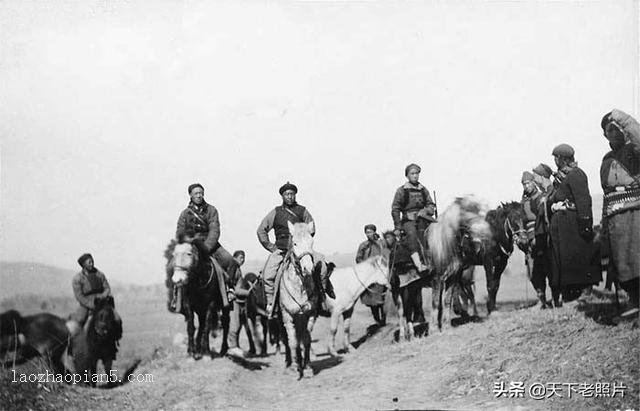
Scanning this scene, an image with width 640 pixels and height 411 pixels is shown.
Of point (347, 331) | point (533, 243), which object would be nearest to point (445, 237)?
point (533, 243)

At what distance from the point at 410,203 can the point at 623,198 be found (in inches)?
192

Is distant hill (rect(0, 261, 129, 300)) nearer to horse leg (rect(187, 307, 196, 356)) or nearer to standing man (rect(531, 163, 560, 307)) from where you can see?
horse leg (rect(187, 307, 196, 356))

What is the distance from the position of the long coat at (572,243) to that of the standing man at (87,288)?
822 cm

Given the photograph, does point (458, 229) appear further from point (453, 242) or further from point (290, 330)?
point (290, 330)

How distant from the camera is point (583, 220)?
9.31 meters

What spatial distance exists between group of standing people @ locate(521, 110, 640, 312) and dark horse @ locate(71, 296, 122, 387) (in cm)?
803

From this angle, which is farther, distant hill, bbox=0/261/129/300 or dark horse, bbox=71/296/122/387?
distant hill, bbox=0/261/129/300

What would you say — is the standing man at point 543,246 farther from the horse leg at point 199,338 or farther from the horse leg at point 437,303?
the horse leg at point 199,338

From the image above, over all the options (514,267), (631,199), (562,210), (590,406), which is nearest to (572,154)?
(562,210)

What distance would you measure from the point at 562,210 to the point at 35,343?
29.8 ft

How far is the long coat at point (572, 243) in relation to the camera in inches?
375

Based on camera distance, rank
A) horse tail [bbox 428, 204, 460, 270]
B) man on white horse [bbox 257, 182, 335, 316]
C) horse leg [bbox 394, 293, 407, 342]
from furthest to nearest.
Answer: horse leg [bbox 394, 293, 407, 342] → horse tail [bbox 428, 204, 460, 270] → man on white horse [bbox 257, 182, 335, 316]

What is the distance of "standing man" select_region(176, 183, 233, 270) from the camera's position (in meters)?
12.1

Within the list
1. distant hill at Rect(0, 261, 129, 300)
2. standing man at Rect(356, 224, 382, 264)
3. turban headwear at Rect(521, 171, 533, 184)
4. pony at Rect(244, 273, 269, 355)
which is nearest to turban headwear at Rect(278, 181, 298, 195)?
pony at Rect(244, 273, 269, 355)
